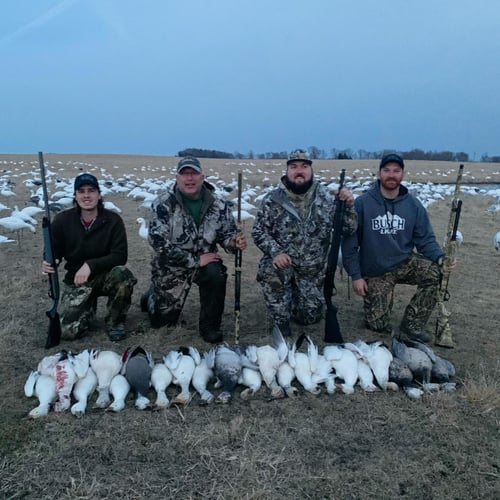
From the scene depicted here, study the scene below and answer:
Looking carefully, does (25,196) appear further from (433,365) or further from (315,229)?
(433,365)

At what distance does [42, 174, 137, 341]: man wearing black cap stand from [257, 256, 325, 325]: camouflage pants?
4.62ft

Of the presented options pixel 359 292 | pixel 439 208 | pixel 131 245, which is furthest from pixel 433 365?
pixel 439 208

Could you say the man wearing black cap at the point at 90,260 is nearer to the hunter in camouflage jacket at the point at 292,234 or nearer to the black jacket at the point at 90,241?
the black jacket at the point at 90,241

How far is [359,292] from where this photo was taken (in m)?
5.01

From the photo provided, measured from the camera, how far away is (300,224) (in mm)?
4965

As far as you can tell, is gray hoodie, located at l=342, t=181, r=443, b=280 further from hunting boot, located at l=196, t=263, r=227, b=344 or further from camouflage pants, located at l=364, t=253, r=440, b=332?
hunting boot, located at l=196, t=263, r=227, b=344

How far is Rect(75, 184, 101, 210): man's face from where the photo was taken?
4.71m

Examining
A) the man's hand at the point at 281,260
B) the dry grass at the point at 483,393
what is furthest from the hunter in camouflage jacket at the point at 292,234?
the dry grass at the point at 483,393

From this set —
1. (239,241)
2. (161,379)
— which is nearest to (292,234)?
(239,241)

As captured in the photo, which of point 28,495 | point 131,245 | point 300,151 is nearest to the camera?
point 28,495

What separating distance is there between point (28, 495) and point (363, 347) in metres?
2.79

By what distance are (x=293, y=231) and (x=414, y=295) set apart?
146cm

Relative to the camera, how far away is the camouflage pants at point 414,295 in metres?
4.98

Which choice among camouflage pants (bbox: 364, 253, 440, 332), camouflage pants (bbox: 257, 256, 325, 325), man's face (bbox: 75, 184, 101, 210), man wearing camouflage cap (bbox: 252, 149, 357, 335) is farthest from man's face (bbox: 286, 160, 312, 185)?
man's face (bbox: 75, 184, 101, 210)
